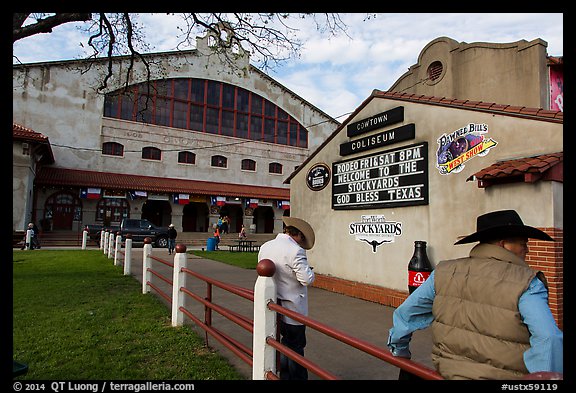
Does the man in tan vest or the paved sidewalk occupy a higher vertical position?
the man in tan vest

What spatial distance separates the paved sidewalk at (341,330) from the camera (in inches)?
172

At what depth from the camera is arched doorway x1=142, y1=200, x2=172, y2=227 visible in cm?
3360

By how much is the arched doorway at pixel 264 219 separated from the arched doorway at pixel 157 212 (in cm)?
866

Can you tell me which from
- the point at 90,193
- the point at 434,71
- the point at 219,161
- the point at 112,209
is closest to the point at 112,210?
the point at 112,209

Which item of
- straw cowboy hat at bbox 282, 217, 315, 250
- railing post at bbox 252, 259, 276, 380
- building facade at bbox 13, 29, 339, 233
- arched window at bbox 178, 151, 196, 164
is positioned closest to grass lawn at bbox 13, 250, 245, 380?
railing post at bbox 252, 259, 276, 380

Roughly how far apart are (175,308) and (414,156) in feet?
16.9

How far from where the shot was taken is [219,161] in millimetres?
35812

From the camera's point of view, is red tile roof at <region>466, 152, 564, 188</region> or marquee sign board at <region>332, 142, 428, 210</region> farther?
marquee sign board at <region>332, 142, 428, 210</region>

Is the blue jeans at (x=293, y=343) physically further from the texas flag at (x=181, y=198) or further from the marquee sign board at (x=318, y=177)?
the texas flag at (x=181, y=198)

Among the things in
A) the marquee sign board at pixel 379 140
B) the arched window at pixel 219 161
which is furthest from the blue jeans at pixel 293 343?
the arched window at pixel 219 161

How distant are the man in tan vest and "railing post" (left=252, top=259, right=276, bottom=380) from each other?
120cm

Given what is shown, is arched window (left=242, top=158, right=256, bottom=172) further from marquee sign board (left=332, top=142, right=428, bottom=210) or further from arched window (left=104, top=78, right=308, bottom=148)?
marquee sign board (left=332, top=142, right=428, bottom=210)
